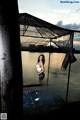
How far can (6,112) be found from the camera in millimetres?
2264

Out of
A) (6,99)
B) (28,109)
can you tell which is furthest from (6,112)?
(28,109)

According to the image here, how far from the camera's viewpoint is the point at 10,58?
2129 mm

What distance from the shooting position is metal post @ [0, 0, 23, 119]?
2.09 m

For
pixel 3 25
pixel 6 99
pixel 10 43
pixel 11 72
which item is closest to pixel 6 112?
pixel 6 99

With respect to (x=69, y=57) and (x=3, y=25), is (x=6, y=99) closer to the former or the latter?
(x=3, y=25)

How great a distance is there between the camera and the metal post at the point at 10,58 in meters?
2.09

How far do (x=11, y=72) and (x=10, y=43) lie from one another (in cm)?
34

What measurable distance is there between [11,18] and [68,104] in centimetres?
529

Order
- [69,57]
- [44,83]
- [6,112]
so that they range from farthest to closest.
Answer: [44,83] < [69,57] < [6,112]

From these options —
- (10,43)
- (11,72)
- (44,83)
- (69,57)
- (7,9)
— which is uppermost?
(7,9)

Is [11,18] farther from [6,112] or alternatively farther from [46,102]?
[46,102]

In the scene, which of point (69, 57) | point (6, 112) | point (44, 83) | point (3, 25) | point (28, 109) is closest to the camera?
point (3, 25)

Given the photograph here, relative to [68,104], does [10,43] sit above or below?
above

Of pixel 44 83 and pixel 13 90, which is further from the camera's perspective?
pixel 44 83
